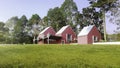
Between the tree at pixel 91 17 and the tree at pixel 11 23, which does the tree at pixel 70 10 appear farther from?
the tree at pixel 11 23

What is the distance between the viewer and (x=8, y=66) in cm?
1052

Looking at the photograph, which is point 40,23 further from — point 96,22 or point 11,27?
point 96,22

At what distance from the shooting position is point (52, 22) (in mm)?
68688

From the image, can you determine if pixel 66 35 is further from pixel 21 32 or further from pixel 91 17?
pixel 21 32

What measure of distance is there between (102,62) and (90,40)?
35017 millimetres

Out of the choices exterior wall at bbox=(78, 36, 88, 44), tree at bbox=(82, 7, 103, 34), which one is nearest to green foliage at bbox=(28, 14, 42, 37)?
tree at bbox=(82, 7, 103, 34)

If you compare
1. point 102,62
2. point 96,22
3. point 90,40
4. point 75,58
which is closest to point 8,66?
point 75,58

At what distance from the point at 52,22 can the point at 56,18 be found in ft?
7.28

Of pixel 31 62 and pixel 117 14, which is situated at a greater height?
pixel 117 14

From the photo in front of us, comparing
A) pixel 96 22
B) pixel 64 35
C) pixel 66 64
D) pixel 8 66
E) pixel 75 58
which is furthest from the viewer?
pixel 96 22

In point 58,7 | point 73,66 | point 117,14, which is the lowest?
point 73,66

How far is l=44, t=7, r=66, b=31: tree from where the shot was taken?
6656 centimetres

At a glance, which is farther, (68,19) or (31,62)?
Result: (68,19)

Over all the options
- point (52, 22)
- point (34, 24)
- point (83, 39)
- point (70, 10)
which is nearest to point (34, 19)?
point (34, 24)
